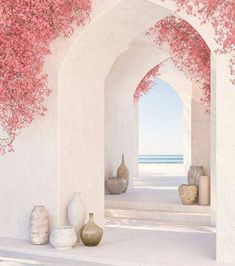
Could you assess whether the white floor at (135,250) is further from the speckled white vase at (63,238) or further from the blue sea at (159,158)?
the blue sea at (159,158)

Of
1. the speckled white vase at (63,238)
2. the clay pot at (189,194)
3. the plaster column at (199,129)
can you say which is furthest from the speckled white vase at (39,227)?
the plaster column at (199,129)

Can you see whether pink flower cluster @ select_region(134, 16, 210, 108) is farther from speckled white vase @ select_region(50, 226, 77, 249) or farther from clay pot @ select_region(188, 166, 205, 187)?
speckled white vase @ select_region(50, 226, 77, 249)

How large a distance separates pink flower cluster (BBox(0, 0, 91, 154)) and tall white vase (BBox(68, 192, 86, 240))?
947 millimetres

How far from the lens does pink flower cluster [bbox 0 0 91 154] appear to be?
6137mm

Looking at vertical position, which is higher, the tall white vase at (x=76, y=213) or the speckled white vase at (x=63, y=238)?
the tall white vase at (x=76, y=213)

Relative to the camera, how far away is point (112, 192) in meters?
10.5

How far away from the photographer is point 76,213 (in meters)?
6.50

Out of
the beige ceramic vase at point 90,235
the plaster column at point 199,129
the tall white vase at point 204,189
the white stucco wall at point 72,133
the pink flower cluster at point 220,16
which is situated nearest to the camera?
the pink flower cluster at point 220,16

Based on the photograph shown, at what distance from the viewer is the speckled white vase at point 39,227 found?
642 cm

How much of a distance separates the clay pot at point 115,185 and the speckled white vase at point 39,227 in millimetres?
4040

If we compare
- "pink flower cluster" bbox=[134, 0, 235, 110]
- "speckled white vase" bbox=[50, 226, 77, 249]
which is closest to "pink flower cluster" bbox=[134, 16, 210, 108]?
"pink flower cluster" bbox=[134, 0, 235, 110]

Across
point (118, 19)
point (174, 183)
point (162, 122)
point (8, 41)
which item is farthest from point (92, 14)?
point (162, 122)

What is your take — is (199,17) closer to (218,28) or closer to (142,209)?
A: (218,28)

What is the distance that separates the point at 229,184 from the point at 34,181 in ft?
7.72
